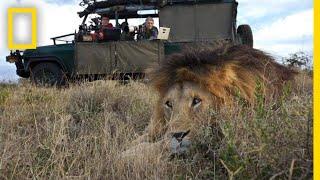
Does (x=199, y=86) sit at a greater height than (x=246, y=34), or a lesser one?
lesser

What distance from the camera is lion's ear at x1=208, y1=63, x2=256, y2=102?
193 inches

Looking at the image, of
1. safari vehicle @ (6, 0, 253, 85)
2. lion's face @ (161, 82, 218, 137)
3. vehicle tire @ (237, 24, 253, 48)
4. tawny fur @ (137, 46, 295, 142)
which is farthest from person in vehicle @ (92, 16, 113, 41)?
lion's face @ (161, 82, 218, 137)

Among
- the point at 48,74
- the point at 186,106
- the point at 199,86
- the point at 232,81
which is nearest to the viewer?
the point at 186,106

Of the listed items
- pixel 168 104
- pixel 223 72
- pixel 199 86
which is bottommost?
pixel 168 104

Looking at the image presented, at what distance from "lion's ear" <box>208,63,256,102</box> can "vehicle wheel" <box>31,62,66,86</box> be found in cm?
749

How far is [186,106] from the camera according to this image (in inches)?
188

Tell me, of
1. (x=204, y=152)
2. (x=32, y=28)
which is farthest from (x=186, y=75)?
(x=32, y=28)

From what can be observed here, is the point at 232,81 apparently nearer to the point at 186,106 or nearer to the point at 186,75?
the point at 186,75

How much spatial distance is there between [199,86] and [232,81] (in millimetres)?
347

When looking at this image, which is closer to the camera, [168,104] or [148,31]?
[168,104]

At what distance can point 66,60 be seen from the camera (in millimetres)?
12406

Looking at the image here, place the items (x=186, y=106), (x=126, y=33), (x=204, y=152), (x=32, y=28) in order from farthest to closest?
(x=126, y=33)
(x=32, y=28)
(x=186, y=106)
(x=204, y=152)

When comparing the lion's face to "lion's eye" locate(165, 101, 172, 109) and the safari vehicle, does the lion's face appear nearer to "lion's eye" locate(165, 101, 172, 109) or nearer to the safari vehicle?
"lion's eye" locate(165, 101, 172, 109)

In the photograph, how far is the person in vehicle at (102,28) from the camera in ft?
39.2
